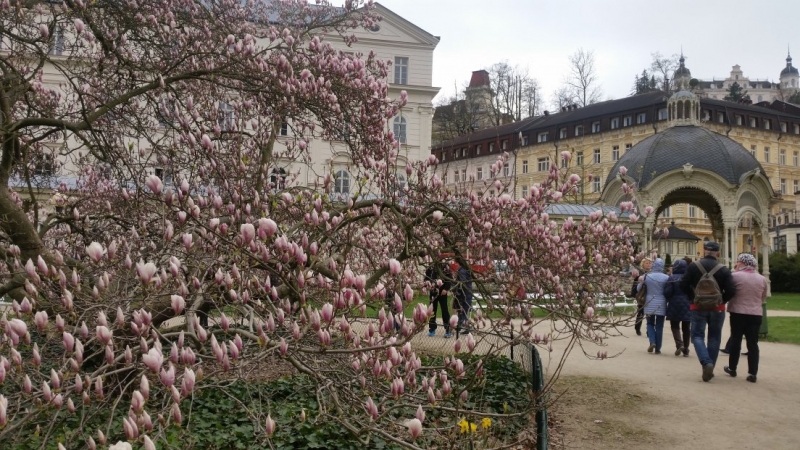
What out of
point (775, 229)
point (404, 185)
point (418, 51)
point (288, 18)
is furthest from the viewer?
point (775, 229)

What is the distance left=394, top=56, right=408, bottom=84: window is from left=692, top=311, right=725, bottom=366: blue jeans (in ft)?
108

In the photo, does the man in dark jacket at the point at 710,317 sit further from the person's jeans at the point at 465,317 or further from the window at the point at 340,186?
the window at the point at 340,186

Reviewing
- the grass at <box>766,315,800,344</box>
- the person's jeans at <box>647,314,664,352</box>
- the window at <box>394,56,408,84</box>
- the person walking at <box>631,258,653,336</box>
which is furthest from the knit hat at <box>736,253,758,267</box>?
the window at <box>394,56,408,84</box>

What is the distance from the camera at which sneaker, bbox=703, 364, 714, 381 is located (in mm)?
10281

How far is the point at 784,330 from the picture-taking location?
17859mm

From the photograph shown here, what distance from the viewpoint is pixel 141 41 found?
8.90m

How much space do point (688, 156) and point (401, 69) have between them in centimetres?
1879

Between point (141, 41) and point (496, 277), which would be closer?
point (496, 277)

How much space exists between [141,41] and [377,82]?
3406mm

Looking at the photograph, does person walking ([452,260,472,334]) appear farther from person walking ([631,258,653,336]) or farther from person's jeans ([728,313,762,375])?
person's jeans ([728,313,762,375])

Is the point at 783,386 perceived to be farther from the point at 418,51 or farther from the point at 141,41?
the point at 418,51

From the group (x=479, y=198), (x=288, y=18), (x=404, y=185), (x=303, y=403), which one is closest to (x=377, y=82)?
(x=404, y=185)

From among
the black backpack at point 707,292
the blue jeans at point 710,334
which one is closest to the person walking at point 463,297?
the black backpack at point 707,292

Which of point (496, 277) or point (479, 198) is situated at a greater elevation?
point (479, 198)
